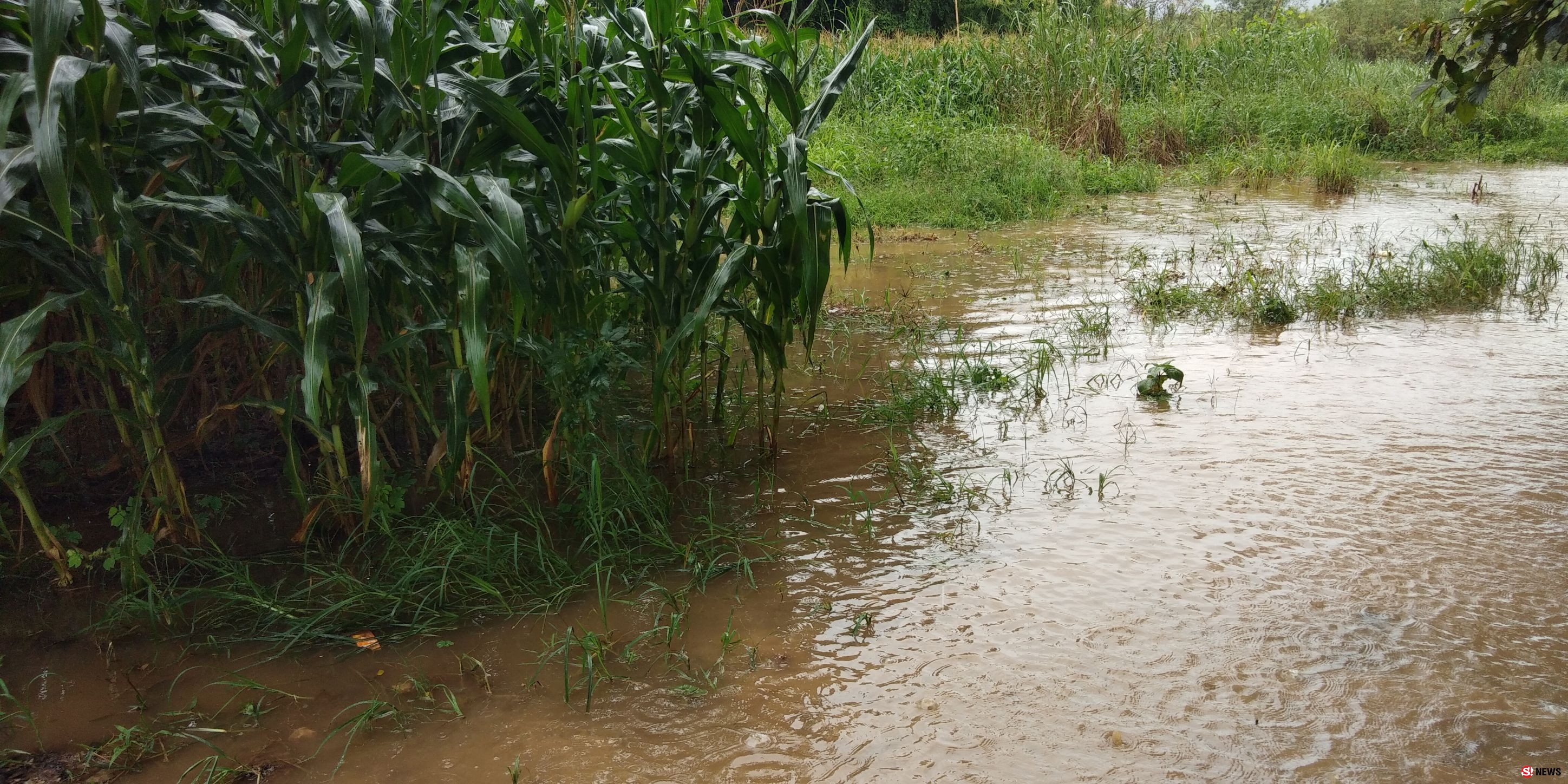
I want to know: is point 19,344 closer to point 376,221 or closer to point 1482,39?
point 376,221

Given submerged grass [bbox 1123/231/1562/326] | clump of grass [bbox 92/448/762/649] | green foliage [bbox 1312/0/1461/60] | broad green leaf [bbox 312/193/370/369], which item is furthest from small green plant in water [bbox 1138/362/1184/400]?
green foliage [bbox 1312/0/1461/60]

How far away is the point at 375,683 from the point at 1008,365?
3.13 metres

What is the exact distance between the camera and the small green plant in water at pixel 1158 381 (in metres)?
4.12

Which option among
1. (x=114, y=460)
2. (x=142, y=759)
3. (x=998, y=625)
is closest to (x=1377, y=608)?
(x=998, y=625)

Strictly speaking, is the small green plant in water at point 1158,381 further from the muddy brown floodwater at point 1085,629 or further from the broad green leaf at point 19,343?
the broad green leaf at point 19,343

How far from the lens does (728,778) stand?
197 centimetres

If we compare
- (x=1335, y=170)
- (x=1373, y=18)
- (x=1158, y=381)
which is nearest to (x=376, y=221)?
(x=1158, y=381)

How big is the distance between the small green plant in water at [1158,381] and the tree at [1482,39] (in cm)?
135

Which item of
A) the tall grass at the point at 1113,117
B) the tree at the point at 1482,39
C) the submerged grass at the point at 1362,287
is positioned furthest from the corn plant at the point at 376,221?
the tall grass at the point at 1113,117

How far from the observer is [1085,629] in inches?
97.0

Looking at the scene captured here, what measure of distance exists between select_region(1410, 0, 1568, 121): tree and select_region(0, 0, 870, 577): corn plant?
2276mm

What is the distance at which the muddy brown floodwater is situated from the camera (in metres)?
2.03

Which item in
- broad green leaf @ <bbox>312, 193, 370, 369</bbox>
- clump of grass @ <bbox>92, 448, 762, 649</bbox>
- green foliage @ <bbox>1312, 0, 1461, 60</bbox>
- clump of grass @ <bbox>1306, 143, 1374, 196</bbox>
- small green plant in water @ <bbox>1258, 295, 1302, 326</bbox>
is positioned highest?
green foliage @ <bbox>1312, 0, 1461, 60</bbox>

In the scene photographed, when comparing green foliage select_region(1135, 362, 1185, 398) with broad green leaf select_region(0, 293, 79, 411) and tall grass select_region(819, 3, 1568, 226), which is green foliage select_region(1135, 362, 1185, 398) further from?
tall grass select_region(819, 3, 1568, 226)
